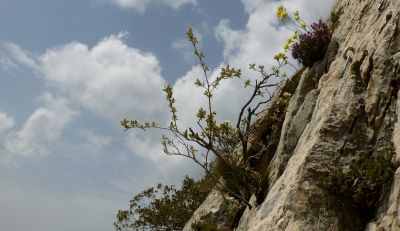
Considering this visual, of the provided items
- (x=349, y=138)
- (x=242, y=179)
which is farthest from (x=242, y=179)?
(x=349, y=138)

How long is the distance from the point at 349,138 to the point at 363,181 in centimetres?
103

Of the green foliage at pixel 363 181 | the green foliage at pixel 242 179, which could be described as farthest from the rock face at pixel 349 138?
the green foliage at pixel 242 179

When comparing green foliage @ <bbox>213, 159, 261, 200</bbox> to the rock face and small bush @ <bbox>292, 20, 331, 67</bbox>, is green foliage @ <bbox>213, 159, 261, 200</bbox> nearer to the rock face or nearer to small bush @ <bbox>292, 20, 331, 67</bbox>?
the rock face

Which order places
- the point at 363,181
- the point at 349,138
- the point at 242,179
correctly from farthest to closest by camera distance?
the point at 242,179
the point at 349,138
the point at 363,181

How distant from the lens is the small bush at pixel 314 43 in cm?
1320

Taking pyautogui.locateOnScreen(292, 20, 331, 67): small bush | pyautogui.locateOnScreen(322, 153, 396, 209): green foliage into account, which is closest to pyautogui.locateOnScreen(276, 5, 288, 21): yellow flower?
pyautogui.locateOnScreen(292, 20, 331, 67): small bush

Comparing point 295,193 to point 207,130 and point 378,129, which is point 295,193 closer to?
point 378,129

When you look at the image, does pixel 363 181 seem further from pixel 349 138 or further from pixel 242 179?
pixel 242 179

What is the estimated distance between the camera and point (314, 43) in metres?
13.3

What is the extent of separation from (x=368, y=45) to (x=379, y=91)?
1.55 meters

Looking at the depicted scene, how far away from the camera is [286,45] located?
1377 cm

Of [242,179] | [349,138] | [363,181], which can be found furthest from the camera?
[242,179]

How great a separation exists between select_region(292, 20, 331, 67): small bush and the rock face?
87.1 inches

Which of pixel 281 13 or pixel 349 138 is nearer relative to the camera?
pixel 349 138
